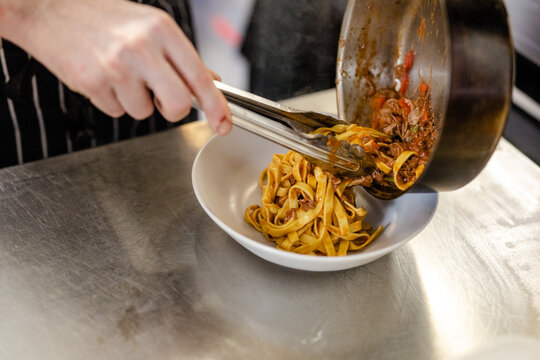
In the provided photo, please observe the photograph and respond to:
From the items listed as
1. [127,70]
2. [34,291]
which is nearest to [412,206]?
[127,70]

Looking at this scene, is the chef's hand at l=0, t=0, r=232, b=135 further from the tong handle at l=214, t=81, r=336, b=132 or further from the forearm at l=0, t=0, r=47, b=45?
the tong handle at l=214, t=81, r=336, b=132

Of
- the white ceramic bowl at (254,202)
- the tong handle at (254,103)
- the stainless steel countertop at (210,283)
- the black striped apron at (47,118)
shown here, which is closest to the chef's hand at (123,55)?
the tong handle at (254,103)

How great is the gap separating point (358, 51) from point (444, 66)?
12.3 inches

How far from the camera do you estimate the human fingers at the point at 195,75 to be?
0.87 m

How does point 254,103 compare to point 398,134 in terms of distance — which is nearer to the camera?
point 254,103

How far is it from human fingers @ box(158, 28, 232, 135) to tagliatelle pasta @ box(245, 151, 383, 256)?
15.4 inches

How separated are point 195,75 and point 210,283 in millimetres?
518

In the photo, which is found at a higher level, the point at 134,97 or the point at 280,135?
the point at 134,97

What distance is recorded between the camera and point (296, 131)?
1122 mm

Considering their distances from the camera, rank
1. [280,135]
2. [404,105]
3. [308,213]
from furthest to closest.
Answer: [404,105] < [308,213] < [280,135]

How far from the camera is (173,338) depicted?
101 centimetres

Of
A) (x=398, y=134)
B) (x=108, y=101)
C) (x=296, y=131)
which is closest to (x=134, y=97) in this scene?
(x=108, y=101)

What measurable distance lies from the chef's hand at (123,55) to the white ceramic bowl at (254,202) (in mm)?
292

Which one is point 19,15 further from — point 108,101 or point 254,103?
point 254,103
